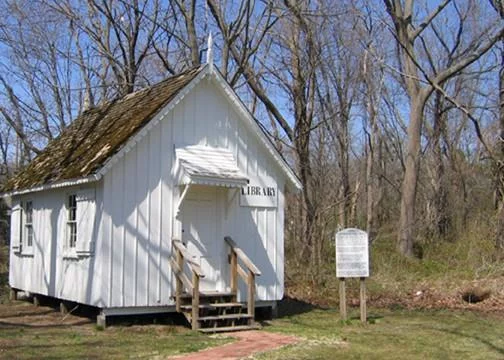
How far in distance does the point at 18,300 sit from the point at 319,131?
14.8 m

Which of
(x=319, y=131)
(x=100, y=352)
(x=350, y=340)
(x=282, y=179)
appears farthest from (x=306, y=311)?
(x=319, y=131)

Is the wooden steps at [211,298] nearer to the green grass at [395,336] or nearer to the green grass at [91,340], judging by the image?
the green grass at [91,340]

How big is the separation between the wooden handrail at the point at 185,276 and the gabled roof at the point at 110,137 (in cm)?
221

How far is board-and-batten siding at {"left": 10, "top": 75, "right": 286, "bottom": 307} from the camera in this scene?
13.3 meters

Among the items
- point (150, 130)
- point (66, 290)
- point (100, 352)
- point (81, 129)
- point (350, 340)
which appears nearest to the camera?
point (100, 352)

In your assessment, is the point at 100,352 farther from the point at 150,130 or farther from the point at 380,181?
the point at 380,181

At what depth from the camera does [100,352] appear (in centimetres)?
1054

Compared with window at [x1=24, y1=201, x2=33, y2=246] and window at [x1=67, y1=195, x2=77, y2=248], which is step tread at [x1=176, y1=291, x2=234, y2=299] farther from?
window at [x1=24, y1=201, x2=33, y2=246]

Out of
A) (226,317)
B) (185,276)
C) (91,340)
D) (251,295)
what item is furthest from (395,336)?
(91,340)

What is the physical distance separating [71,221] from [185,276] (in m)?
3.21

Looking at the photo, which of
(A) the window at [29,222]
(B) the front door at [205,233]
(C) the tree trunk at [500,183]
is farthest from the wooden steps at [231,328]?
(C) the tree trunk at [500,183]

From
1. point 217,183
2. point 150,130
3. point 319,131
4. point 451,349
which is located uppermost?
point 319,131

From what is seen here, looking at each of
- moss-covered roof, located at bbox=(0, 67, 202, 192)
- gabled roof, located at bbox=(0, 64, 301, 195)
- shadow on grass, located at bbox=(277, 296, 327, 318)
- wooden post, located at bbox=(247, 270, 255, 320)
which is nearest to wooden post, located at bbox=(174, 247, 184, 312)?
wooden post, located at bbox=(247, 270, 255, 320)

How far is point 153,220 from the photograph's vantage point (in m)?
13.8
